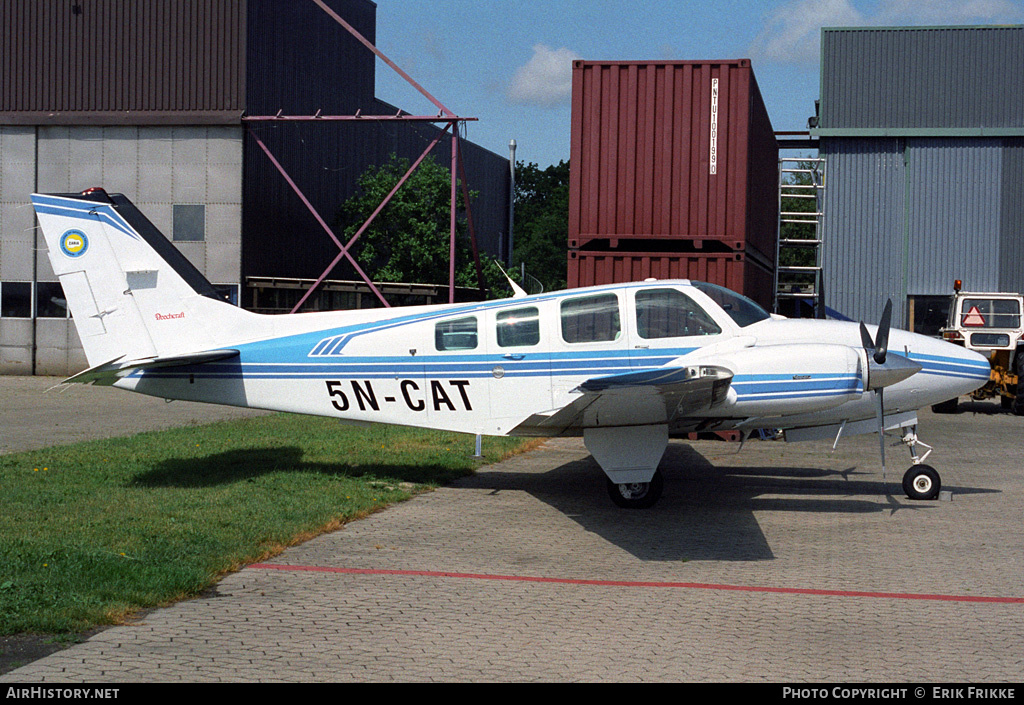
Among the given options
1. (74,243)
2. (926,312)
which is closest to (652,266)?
(74,243)

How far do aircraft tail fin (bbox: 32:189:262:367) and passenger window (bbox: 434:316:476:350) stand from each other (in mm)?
2320

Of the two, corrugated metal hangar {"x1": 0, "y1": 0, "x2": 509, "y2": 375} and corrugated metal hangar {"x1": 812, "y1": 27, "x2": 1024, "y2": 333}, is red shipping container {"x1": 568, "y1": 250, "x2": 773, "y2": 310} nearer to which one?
corrugated metal hangar {"x1": 0, "y1": 0, "x2": 509, "y2": 375}

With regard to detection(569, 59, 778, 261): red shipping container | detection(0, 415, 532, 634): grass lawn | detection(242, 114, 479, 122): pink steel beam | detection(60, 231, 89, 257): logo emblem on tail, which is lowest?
detection(0, 415, 532, 634): grass lawn

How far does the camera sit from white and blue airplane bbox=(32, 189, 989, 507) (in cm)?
977

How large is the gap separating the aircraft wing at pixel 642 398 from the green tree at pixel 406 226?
25.3 metres

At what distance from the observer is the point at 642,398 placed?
897 centimetres

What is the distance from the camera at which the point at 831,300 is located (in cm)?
2969

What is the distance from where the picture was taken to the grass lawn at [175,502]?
22.2ft

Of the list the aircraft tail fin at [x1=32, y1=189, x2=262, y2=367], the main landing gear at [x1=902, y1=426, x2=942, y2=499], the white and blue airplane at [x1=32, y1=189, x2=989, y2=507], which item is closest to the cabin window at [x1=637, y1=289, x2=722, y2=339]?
the white and blue airplane at [x1=32, y1=189, x2=989, y2=507]

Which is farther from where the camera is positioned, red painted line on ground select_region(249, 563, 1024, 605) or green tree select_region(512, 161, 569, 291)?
green tree select_region(512, 161, 569, 291)

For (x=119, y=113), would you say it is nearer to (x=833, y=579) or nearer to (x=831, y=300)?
(x=831, y=300)

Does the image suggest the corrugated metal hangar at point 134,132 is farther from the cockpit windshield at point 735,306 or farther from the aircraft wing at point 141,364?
the cockpit windshield at point 735,306

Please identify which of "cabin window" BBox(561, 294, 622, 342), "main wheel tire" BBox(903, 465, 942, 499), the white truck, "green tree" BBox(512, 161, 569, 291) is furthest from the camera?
"green tree" BBox(512, 161, 569, 291)

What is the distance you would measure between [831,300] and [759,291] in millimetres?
10609
